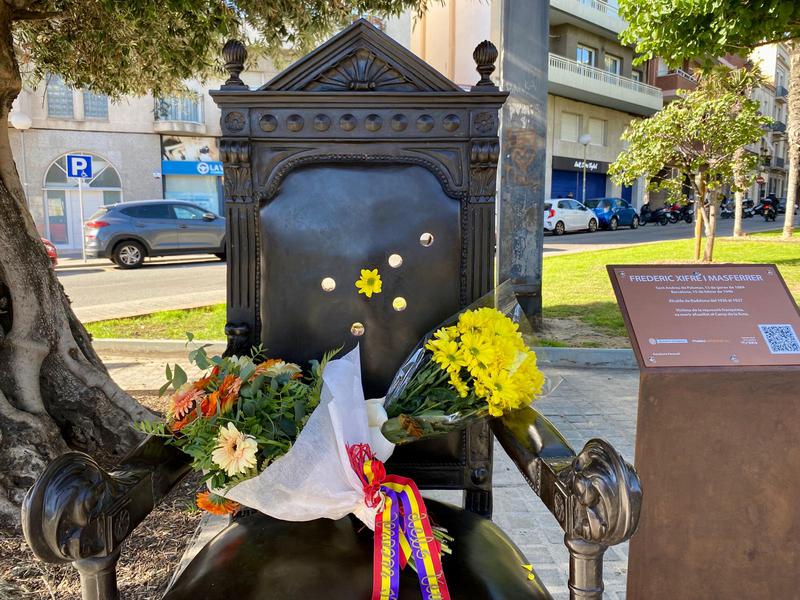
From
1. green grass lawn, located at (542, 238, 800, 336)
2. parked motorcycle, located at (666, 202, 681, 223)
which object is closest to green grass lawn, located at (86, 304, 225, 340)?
green grass lawn, located at (542, 238, 800, 336)

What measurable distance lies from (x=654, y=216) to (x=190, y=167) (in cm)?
1932

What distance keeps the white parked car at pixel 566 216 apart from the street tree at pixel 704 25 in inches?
559

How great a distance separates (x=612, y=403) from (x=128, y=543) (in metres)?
3.38

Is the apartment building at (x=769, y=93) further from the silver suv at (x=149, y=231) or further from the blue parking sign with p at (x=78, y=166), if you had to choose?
the blue parking sign with p at (x=78, y=166)

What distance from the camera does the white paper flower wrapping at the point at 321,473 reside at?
1.09m

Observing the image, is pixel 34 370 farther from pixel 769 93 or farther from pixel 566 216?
pixel 769 93

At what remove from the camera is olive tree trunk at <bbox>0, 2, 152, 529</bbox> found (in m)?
2.57

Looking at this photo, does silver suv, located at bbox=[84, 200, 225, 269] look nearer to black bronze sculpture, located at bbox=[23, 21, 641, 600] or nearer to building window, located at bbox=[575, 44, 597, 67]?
black bronze sculpture, located at bbox=[23, 21, 641, 600]

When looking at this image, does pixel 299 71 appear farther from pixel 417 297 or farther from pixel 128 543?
pixel 128 543

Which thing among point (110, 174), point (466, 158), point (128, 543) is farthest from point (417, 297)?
point (110, 174)

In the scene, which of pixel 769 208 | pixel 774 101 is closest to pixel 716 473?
pixel 769 208

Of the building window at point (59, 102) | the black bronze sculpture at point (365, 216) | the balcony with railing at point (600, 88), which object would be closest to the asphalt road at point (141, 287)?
the black bronze sculpture at point (365, 216)

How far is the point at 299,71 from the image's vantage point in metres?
1.58

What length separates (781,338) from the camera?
194 cm
